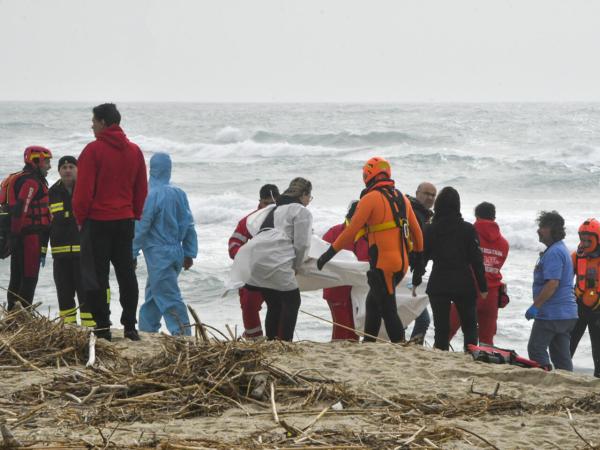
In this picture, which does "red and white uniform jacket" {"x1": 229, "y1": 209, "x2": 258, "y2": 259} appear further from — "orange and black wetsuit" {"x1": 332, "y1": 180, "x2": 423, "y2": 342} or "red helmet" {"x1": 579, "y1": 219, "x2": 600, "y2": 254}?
"red helmet" {"x1": 579, "y1": 219, "x2": 600, "y2": 254}

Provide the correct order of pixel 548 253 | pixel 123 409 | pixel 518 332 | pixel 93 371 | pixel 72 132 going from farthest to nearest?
pixel 72 132
pixel 518 332
pixel 548 253
pixel 93 371
pixel 123 409

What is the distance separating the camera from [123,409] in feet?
14.6

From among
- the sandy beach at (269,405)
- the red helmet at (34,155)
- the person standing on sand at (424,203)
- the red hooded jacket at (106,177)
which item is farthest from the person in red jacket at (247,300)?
the sandy beach at (269,405)

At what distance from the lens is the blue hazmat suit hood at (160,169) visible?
795cm

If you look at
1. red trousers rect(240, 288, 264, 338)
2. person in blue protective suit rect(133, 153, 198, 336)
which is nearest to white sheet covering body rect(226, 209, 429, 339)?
red trousers rect(240, 288, 264, 338)

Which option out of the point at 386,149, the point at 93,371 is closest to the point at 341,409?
the point at 93,371

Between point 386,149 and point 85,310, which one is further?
point 386,149

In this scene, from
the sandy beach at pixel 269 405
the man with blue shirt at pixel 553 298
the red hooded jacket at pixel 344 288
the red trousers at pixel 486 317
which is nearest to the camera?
the sandy beach at pixel 269 405

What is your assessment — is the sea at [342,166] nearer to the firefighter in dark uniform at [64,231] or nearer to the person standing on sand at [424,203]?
the person standing on sand at [424,203]

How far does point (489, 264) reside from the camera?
318 inches

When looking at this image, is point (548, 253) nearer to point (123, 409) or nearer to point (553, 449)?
point (553, 449)

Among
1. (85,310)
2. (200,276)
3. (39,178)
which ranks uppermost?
(39,178)

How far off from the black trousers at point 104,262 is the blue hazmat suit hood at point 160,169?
1345 millimetres

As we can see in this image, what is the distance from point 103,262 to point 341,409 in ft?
8.31
